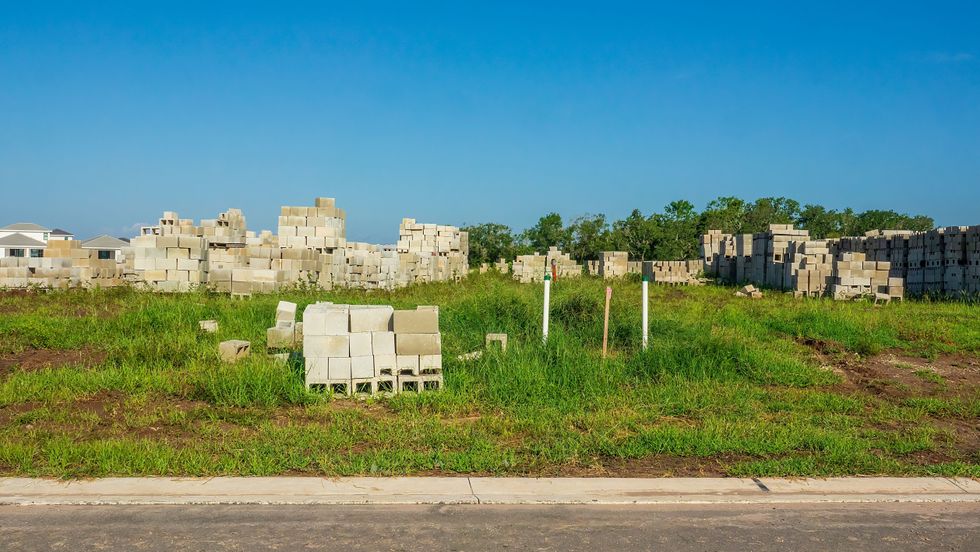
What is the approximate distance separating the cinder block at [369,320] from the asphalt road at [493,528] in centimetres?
371

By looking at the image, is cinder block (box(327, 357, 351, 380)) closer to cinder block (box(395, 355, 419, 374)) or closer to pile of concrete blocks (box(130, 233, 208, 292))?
cinder block (box(395, 355, 419, 374))

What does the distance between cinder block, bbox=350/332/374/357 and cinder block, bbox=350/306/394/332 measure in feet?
0.29

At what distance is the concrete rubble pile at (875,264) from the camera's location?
24344 mm

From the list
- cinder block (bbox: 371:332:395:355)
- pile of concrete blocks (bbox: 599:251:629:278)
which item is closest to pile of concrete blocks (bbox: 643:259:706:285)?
pile of concrete blocks (bbox: 599:251:629:278)

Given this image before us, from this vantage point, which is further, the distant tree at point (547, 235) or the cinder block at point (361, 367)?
the distant tree at point (547, 235)

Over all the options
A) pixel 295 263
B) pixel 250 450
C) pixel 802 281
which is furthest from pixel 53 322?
pixel 802 281

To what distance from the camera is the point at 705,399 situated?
8.84 m

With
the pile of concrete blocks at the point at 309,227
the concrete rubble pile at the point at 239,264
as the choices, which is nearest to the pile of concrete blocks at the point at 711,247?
the concrete rubble pile at the point at 239,264

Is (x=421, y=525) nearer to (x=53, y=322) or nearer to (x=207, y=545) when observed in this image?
(x=207, y=545)

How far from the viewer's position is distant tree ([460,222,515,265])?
7925 centimetres

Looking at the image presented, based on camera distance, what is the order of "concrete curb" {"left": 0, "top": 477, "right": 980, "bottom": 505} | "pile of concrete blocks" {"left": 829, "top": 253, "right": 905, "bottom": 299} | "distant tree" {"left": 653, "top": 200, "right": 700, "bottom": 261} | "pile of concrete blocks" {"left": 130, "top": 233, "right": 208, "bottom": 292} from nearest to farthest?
"concrete curb" {"left": 0, "top": 477, "right": 980, "bottom": 505}, "pile of concrete blocks" {"left": 130, "top": 233, "right": 208, "bottom": 292}, "pile of concrete blocks" {"left": 829, "top": 253, "right": 905, "bottom": 299}, "distant tree" {"left": 653, "top": 200, "right": 700, "bottom": 261}

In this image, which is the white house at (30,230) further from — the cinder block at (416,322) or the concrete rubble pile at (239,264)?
the cinder block at (416,322)

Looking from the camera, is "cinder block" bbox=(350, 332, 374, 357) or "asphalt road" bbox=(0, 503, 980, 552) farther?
"cinder block" bbox=(350, 332, 374, 357)

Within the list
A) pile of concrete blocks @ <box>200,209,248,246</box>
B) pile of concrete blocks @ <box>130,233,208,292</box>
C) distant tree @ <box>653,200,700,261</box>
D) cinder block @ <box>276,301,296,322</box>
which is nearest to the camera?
cinder block @ <box>276,301,296,322</box>
